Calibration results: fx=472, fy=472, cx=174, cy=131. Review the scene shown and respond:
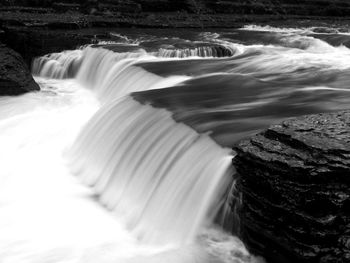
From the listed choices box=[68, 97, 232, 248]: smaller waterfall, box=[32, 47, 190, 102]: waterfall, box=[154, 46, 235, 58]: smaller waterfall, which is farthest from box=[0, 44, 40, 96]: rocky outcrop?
box=[68, 97, 232, 248]: smaller waterfall

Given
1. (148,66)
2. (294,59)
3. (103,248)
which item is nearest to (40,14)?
(148,66)

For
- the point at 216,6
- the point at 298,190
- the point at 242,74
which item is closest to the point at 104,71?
the point at 242,74

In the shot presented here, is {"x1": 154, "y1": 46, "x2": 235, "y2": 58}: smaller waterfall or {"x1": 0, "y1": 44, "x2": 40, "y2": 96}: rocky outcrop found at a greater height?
{"x1": 154, "y1": 46, "x2": 235, "y2": 58}: smaller waterfall

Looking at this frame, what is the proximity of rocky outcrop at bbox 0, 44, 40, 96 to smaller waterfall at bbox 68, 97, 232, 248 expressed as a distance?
499cm

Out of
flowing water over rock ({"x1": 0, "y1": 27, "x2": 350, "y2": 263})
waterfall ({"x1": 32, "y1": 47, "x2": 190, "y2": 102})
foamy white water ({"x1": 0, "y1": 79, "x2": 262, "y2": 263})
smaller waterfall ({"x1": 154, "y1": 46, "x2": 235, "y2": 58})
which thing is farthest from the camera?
smaller waterfall ({"x1": 154, "y1": 46, "x2": 235, "y2": 58})

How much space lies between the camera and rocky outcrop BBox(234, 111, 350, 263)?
4.14m

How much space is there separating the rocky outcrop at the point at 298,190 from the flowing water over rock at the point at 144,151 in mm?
559

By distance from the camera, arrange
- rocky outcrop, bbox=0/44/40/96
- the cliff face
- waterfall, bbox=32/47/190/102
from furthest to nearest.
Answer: the cliff face
rocky outcrop, bbox=0/44/40/96
waterfall, bbox=32/47/190/102

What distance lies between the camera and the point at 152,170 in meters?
6.59

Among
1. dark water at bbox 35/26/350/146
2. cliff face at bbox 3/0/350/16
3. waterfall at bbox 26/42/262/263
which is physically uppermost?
cliff face at bbox 3/0/350/16

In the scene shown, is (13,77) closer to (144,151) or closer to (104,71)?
(104,71)

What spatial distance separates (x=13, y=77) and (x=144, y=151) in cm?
727

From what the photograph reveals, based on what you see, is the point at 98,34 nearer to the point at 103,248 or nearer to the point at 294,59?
the point at 294,59

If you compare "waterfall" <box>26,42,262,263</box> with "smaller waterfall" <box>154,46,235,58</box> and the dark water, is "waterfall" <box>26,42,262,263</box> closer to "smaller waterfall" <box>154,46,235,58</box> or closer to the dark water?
the dark water
